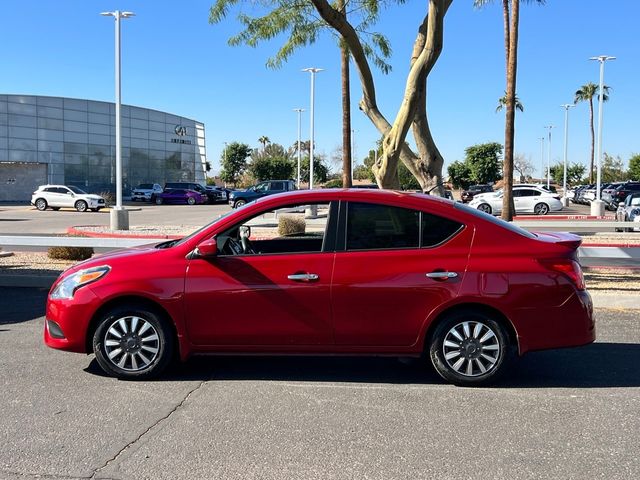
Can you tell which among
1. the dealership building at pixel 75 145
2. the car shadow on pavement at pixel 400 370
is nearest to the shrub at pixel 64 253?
the car shadow on pavement at pixel 400 370

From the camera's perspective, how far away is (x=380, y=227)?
17.1ft

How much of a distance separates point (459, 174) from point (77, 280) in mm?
73438

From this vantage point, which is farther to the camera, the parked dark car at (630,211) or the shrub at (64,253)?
the parked dark car at (630,211)

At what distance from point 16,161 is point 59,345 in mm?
53864

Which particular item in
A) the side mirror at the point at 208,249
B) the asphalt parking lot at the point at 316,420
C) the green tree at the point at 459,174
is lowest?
the asphalt parking lot at the point at 316,420

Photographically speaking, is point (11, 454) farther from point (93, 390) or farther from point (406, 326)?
point (406, 326)

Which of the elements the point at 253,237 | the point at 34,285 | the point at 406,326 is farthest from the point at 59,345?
the point at 34,285

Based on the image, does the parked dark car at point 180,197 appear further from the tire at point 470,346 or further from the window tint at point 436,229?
the tire at point 470,346

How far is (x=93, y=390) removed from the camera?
5117 mm

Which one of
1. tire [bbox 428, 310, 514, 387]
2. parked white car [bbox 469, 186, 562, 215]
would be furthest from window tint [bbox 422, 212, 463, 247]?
parked white car [bbox 469, 186, 562, 215]

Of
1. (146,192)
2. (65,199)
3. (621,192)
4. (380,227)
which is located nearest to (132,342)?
(380,227)

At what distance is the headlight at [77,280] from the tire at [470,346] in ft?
9.22

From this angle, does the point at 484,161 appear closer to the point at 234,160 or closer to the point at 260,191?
the point at 234,160

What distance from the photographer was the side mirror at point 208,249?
5.05 m
